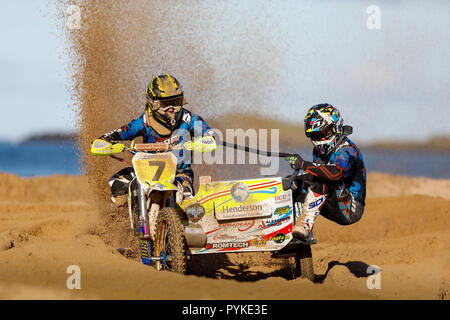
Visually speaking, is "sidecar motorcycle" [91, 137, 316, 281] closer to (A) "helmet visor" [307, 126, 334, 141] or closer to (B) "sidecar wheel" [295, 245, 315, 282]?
(B) "sidecar wheel" [295, 245, 315, 282]

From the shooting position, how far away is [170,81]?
7.24 meters

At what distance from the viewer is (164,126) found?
7.44 meters

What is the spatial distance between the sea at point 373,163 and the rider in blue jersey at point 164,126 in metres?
11.3

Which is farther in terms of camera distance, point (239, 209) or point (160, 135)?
point (160, 135)

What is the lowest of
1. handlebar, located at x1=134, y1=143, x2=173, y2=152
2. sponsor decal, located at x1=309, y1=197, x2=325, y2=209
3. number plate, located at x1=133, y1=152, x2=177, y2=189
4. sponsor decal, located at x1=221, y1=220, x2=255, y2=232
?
sponsor decal, located at x1=221, y1=220, x2=255, y2=232

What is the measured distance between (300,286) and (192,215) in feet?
5.04

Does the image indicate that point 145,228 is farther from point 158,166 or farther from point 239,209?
point 239,209

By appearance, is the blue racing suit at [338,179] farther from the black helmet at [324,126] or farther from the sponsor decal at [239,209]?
the sponsor decal at [239,209]

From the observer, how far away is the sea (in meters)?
25.6

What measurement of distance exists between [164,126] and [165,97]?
435 mm

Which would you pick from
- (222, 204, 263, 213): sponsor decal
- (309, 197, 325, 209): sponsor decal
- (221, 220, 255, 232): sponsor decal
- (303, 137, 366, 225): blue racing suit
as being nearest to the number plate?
(222, 204, 263, 213): sponsor decal

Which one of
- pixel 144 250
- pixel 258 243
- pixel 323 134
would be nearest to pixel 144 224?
pixel 144 250

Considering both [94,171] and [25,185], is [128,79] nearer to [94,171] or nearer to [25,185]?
[94,171]
